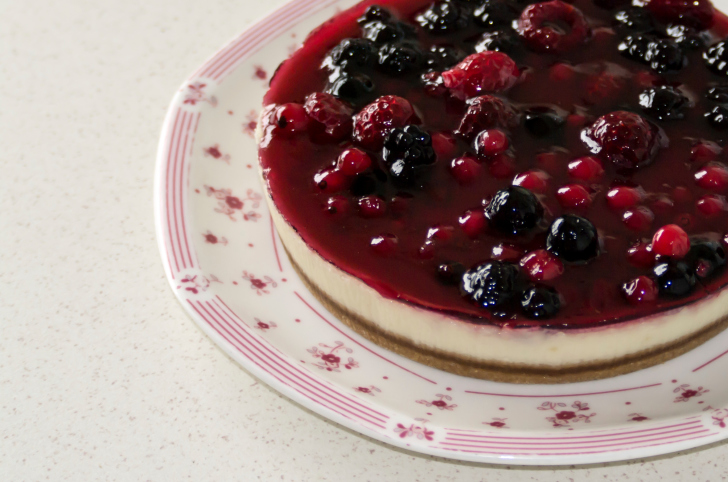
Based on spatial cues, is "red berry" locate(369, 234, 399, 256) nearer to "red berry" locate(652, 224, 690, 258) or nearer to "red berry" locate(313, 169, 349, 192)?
"red berry" locate(313, 169, 349, 192)

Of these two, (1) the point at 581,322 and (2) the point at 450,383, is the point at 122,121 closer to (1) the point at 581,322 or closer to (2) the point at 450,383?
(2) the point at 450,383

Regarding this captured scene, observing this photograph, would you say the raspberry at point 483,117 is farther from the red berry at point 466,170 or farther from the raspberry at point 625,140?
the raspberry at point 625,140

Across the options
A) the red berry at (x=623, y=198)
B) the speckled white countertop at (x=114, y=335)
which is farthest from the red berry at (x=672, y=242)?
the speckled white countertop at (x=114, y=335)

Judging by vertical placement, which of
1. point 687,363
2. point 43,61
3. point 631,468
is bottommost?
point 631,468

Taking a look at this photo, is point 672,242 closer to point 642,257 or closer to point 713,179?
point 642,257

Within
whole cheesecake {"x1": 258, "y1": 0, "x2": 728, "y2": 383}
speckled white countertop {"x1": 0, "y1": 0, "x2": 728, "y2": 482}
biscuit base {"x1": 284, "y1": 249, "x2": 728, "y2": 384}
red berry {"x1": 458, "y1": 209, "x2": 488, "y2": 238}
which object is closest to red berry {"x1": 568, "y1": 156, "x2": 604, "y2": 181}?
whole cheesecake {"x1": 258, "y1": 0, "x2": 728, "y2": 383}

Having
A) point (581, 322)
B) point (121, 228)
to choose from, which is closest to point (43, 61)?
point (121, 228)

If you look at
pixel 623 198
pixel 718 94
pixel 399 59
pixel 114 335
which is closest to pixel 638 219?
pixel 623 198
